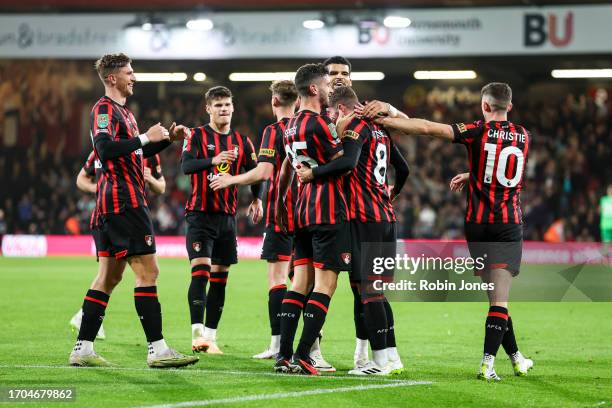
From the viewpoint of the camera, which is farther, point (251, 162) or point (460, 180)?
point (251, 162)

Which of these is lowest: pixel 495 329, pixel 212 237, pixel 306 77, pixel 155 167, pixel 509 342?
pixel 509 342

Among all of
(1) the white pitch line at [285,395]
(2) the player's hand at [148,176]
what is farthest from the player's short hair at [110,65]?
(1) the white pitch line at [285,395]

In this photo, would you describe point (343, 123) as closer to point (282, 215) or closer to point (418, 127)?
point (418, 127)

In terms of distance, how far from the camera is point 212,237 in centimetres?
916

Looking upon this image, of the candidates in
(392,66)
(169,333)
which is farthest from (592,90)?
(169,333)

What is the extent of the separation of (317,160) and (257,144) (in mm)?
23679

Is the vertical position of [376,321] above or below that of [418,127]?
below

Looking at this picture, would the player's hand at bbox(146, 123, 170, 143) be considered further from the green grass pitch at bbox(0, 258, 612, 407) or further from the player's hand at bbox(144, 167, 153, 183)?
the green grass pitch at bbox(0, 258, 612, 407)

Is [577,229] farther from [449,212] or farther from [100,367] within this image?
[100,367]

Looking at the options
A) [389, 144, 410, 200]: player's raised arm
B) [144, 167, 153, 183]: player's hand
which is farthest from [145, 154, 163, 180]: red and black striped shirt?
[389, 144, 410, 200]: player's raised arm

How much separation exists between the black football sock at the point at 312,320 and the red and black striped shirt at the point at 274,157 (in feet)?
4.11

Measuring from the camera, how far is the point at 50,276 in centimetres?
1925

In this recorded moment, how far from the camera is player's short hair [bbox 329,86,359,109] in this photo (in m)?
7.38

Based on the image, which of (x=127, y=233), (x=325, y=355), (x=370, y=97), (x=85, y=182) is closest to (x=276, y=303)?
(x=325, y=355)
